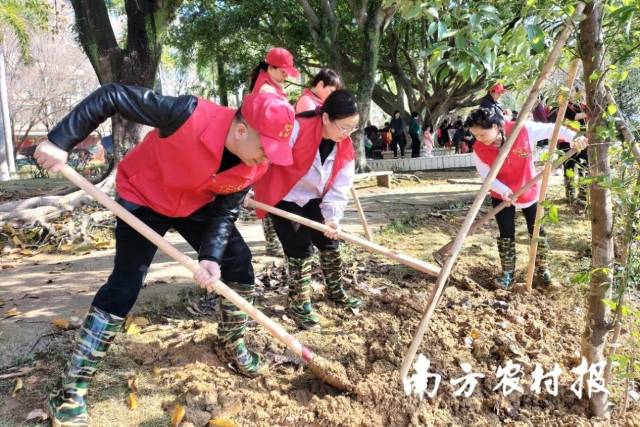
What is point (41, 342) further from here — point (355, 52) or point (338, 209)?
point (355, 52)

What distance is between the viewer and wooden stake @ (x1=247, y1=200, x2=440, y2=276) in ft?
9.95

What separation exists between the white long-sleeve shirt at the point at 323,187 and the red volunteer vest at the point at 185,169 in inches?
33.3

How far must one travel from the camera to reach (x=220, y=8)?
45.4 ft

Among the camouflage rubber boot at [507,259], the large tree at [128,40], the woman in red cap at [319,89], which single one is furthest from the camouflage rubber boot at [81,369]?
the large tree at [128,40]

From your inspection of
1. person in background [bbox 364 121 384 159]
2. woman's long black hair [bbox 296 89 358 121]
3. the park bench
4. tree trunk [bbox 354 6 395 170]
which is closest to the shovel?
woman's long black hair [bbox 296 89 358 121]

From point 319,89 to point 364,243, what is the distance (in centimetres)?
167

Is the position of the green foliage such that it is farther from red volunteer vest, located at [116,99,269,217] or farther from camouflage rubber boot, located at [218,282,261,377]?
camouflage rubber boot, located at [218,282,261,377]

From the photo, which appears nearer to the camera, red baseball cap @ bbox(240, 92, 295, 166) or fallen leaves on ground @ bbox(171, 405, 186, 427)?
red baseball cap @ bbox(240, 92, 295, 166)

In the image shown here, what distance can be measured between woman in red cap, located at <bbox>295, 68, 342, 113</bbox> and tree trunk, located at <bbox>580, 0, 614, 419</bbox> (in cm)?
201

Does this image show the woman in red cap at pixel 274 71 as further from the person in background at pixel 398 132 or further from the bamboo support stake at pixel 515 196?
the person in background at pixel 398 132

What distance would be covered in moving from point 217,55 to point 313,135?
516 inches

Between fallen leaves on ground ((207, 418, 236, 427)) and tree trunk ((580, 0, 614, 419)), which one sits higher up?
tree trunk ((580, 0, 614, 419))

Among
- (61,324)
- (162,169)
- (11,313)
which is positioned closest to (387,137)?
(11,313)

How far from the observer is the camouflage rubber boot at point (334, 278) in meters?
3.68
